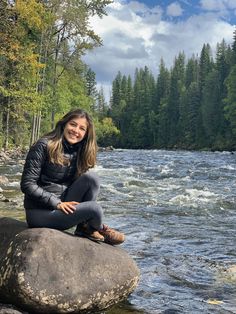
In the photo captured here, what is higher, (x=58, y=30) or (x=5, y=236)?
(x=58, y=30)

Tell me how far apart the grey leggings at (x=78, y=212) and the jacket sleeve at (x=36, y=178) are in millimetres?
141

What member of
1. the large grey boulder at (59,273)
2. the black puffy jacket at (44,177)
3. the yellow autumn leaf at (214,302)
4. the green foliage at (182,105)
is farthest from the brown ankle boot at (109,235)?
the green foliage at (182,105)

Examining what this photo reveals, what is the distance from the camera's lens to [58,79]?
33781 millimetres

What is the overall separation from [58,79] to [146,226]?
26.6 m

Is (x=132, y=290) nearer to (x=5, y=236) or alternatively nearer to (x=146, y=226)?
(x=5, y=236)

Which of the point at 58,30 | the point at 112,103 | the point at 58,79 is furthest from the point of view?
the point at 112,103

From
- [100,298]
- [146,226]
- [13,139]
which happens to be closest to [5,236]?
[100,298]

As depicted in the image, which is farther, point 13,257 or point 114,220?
point 114,220

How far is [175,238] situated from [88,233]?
10.4 ft

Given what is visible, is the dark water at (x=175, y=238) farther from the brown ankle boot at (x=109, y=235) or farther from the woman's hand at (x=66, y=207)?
the woman's hand at (x=66, y=207)

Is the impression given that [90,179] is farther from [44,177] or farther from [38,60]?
[38,60]

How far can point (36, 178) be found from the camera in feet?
15.4

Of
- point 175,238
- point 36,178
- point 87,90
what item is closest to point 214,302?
point 36,178

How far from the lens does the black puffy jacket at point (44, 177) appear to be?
4.63 meters
